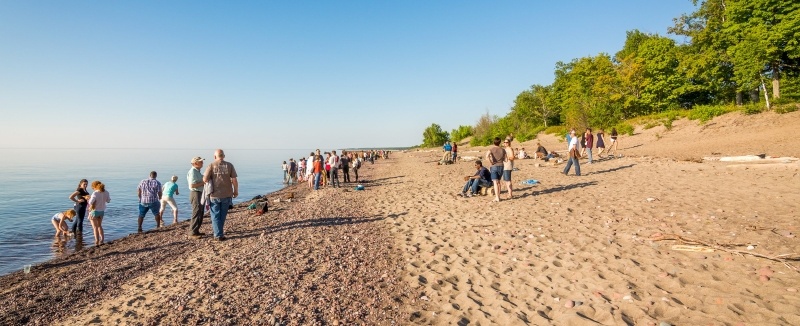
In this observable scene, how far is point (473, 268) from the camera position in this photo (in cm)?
572

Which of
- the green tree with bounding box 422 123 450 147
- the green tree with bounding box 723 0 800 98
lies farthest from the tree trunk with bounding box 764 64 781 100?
the green tree with bounding box 422 123 450 147

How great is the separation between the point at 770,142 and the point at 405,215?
21.8 meters

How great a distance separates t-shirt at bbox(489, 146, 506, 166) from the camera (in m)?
10.1

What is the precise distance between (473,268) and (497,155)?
5113mm

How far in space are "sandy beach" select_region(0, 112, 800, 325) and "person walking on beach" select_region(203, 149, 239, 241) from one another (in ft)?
2.69

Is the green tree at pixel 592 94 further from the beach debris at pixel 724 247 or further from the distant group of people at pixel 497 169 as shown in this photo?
the beach debris at pixel 724 247

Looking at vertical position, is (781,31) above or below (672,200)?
above

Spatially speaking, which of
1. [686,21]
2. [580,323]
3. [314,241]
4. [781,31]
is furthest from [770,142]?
[686,21]

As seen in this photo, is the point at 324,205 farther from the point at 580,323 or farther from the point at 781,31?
the point at 781,31

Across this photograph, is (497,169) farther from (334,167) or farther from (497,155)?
(334,167)

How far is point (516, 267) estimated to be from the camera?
5.61 metres

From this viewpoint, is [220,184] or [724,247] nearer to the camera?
[724,247]

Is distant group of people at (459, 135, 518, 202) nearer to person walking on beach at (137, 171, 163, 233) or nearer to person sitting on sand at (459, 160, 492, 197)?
Result: person sitting on sand at (459, 160, 492, 197)

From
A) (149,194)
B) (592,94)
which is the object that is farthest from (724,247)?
(592,94)
